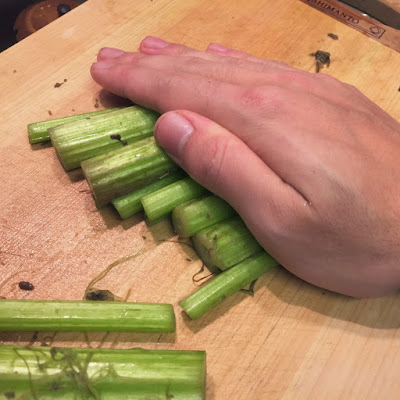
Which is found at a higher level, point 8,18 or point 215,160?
point 8,18

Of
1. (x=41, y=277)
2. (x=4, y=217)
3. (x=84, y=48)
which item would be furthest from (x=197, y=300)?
(x=84, y=48)

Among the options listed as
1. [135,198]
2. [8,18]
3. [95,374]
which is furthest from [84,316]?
[8,18]

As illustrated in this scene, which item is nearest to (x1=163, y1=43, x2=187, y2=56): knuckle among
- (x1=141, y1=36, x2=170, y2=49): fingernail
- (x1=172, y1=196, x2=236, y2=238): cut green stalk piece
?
(x1=141, y1=36, x2=170, y2=49): fingernail

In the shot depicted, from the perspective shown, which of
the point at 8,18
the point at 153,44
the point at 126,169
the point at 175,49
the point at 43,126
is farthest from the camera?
the point at 8,18

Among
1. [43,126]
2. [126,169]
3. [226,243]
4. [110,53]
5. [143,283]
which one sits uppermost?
[110,53]

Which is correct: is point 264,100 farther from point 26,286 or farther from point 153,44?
point 26,286

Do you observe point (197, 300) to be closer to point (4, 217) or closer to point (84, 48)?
point (4, 217)

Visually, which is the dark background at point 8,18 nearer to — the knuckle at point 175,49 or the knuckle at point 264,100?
the knuckle at point 175,49

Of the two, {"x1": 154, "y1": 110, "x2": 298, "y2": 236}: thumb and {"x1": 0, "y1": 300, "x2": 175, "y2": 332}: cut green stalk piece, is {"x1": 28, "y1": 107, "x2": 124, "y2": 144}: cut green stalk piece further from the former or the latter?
{"x1": 0, "y1": 300, "x2": 175, "y2": 332}: cut green stalk piece
